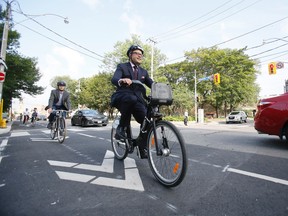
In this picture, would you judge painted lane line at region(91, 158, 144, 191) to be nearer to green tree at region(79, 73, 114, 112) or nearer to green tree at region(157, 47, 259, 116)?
green tree at region(157, 47, 259, 116)

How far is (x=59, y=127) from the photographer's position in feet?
20.7

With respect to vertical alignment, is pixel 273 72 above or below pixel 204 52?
below

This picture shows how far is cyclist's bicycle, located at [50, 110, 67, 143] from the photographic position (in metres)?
6.02

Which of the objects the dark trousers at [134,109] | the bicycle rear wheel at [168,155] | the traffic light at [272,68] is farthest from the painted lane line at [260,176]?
the traffic light at [272,68]

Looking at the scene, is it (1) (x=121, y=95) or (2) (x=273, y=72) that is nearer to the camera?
(1) (x=121, y=95)

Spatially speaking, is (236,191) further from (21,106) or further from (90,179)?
(21,106)

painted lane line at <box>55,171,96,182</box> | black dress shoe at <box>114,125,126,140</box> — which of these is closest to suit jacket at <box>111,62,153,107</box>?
black dress shoe at <box>114,125,126,140</box>

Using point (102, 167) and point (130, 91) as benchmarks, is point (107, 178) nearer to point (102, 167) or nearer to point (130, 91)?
point (102, 167)

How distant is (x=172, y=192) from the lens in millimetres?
2133

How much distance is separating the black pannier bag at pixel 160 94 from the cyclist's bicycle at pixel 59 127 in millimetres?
4308

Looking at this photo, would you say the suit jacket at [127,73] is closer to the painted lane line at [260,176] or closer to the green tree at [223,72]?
the painted lane line at [260,176]

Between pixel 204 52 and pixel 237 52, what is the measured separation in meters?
6.46

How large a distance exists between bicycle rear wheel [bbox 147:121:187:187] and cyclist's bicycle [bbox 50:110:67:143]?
4.17m

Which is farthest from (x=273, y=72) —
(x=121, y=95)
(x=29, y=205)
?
(x=29, y=205)
